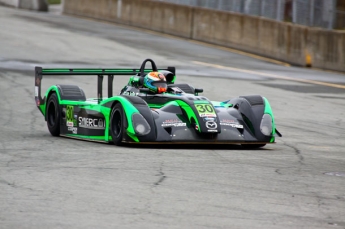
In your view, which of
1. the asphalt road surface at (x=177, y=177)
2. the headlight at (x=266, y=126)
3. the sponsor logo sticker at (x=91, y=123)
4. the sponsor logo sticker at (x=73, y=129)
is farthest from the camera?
the sponsor logo sticker at (x=73, y=129)

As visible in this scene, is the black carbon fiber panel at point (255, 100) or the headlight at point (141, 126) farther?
the black carbon fiber panel at point (255, 100)

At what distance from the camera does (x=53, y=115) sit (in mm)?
13133

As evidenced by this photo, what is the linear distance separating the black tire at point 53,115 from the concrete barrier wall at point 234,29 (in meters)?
13.0

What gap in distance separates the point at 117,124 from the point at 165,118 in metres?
0.71

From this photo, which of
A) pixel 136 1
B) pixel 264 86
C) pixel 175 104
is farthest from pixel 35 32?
pixel 175 104

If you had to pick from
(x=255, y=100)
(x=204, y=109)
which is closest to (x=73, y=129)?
(x=204, y=109)

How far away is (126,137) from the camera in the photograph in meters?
10.8

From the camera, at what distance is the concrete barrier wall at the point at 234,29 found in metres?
25.2

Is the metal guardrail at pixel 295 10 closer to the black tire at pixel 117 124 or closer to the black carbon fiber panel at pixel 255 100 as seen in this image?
the black carbon fiber panel at pixel 255 100

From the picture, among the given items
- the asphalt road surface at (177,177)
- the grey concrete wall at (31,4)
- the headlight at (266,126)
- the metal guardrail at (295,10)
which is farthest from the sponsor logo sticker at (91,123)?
the grey concrete wall at (31,4)

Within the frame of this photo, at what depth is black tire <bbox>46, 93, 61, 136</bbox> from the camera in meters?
12.8

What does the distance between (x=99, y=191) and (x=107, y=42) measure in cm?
2277

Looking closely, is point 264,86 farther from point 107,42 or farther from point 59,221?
point 59,221

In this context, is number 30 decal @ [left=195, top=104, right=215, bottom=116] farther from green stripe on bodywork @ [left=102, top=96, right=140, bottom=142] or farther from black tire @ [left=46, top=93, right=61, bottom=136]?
black tire @ [left=46, top=93, right=61, bottom=136]
